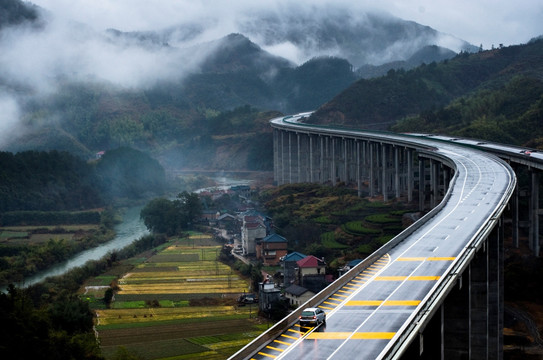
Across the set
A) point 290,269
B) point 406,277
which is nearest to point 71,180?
point 290,269

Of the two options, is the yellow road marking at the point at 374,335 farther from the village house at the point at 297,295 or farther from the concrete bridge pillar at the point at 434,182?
the concrete bridge pillar at the point at 434,182

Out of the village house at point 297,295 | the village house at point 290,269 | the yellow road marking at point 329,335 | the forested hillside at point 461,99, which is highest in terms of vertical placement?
the forested hillside at point 461,99

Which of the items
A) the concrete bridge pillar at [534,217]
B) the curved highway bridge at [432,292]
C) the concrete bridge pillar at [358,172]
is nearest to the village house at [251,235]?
the curved highway bridge at [432,292]

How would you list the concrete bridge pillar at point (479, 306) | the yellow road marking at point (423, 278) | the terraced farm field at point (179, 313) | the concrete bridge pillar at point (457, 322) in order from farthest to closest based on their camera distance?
the terraced farm field at point (179, 313)
the concrete bridge pillar at point (479, 306)
the concrete bridge pillar at point (457, 322)
the yellow road marking at point (423, 278)

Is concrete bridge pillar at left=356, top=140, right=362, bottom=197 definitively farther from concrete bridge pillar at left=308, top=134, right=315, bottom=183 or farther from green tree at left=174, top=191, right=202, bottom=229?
green tree at left=174, top=191, right=202, bottom=229

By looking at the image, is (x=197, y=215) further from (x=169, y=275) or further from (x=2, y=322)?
(x=2, y=322)

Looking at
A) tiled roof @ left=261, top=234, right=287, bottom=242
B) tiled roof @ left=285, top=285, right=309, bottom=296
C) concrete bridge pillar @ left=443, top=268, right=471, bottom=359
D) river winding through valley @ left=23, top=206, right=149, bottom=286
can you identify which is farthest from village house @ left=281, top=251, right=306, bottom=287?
concrete bridge pillar @ left=443, top=268, right=471, bottom=359

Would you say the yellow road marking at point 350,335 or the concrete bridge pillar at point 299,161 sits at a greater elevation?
the concrete bridge pillar at point 299,161

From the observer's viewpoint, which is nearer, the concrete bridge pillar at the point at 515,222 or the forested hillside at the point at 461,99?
the concrete bridge pillar at the point at 515,222
